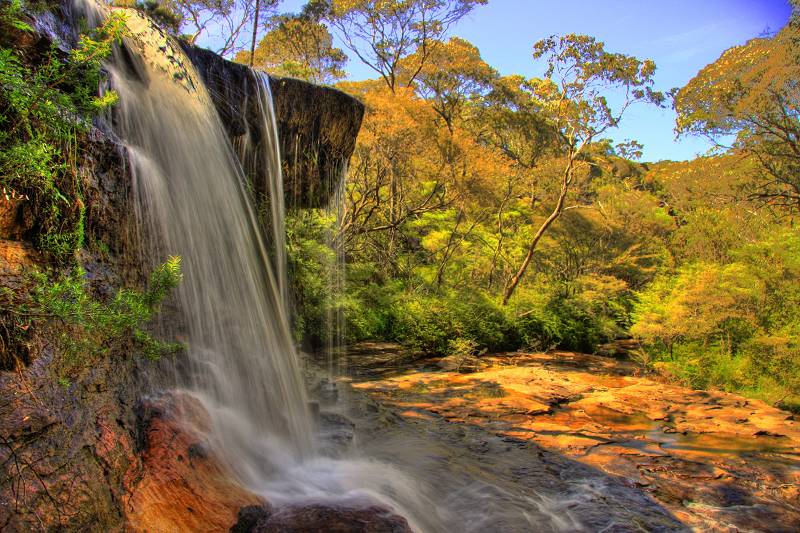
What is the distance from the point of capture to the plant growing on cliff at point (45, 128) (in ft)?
8.22

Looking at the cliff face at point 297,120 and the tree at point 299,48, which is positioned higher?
the tree at point 299,48

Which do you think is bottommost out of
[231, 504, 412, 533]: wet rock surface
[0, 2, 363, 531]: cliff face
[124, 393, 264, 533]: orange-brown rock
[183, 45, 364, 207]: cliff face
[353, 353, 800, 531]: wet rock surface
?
Answer: [353, 353, 800, 531]: wet rock surface

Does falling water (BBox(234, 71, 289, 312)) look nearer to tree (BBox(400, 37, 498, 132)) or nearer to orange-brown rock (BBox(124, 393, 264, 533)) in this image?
orange-brown rock (BBox(124, 393, 264, 533))

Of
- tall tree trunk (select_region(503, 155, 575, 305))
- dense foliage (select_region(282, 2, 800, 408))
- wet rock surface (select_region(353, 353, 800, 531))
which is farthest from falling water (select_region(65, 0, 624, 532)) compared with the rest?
tall tree trunk (select_region(503, 155, 575, 305))

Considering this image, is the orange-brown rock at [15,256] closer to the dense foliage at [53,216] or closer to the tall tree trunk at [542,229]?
the dense foliage at [53,216]

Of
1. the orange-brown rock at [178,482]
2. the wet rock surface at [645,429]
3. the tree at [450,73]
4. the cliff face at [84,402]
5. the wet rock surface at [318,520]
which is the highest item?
the tree at [450,73]

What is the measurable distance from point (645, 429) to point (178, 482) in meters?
8.16

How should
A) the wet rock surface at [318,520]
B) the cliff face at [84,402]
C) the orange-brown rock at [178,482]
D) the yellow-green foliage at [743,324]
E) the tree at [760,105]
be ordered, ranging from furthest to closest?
1. the yellow-green foliage at [743,324]
2. the tree at [760,105]
3. the wet rock surface at [318,520]
4. the orange-brown rock at [178,482]
5. the cliff face at [84,402]

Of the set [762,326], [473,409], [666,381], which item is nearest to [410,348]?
[473,409]

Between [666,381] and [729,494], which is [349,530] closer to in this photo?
[729,494]

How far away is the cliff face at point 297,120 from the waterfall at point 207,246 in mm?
878

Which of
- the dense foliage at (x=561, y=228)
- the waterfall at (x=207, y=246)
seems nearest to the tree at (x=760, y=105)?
the dense foliage at (x=561, y=228)

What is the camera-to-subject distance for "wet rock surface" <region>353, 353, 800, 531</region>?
219 inches

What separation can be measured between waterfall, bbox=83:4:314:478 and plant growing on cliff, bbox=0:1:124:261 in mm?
667
